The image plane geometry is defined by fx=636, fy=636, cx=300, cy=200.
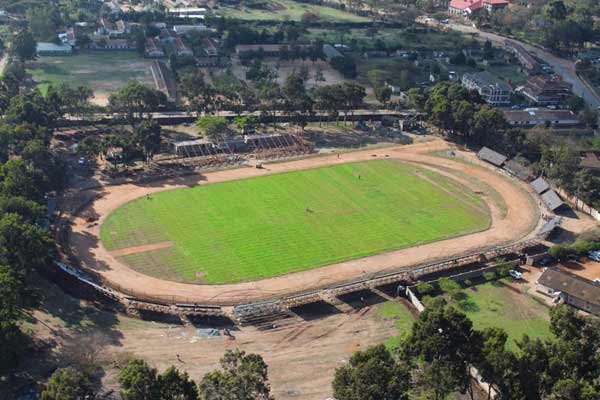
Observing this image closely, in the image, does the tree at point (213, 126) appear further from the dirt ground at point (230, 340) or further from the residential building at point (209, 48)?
the residential building at point (209, 48)

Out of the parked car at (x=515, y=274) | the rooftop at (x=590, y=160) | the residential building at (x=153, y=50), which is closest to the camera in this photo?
the parked car at (x=515, y=274)

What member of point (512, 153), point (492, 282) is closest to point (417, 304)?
point (492, 282)

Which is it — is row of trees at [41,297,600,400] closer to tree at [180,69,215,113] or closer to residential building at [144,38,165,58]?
tree at [180,69,215,113]

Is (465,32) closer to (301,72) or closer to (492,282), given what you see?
(301,72)

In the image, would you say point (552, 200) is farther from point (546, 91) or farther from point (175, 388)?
point (175, 388)

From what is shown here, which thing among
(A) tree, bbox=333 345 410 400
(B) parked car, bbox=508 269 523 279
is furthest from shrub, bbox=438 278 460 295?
(A) tree, bbox=333 345 410 400

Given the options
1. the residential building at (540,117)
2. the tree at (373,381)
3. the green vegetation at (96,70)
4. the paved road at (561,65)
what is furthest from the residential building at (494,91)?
the tree at (373,381)

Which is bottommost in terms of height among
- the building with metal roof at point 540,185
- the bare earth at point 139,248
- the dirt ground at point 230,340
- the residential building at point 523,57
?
the dirt ground at point 230,340

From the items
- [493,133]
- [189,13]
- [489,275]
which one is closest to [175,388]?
[489,275]
